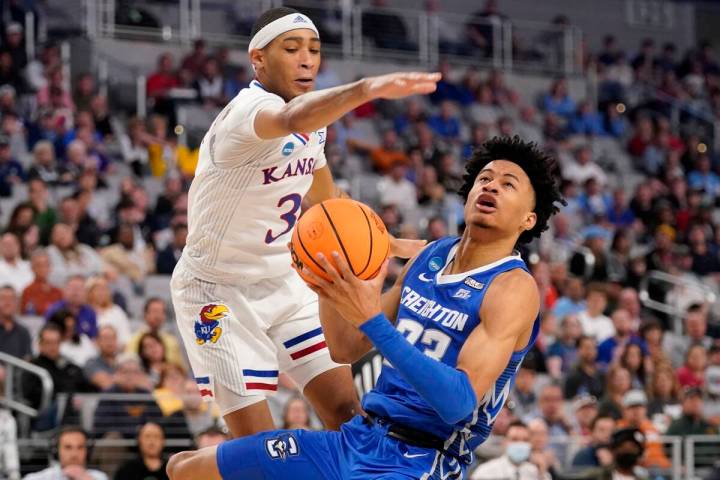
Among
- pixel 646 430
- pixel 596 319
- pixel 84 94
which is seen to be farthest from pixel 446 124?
pixel 646 430

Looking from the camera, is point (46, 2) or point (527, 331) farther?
point (46, 2)

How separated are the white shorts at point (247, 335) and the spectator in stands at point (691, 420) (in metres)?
7.15

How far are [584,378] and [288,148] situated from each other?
8.22 metres

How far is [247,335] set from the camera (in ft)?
20.6

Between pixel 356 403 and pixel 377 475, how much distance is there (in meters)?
1.07

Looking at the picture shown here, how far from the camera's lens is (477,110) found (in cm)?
2111

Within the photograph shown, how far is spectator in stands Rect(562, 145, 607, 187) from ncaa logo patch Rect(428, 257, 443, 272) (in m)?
14.7

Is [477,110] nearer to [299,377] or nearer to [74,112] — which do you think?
[74,112]

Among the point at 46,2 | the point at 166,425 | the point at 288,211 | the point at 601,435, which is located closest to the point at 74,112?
the point at 46,2

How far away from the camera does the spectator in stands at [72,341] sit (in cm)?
1134

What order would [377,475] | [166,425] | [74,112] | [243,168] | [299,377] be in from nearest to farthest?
[377,475] < [243,168] < [299,377] < [166,425] < [74,112]

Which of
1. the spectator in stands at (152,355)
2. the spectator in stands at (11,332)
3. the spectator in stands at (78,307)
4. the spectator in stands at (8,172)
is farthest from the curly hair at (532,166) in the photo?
the spectator in stands at (8,172)

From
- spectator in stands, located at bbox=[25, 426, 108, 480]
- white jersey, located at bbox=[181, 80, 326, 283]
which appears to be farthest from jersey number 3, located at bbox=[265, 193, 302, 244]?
spectator in stands, located at bbox=[25, 426, 108, 480]

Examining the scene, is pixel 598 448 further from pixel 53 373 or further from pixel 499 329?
pixel 499 329
